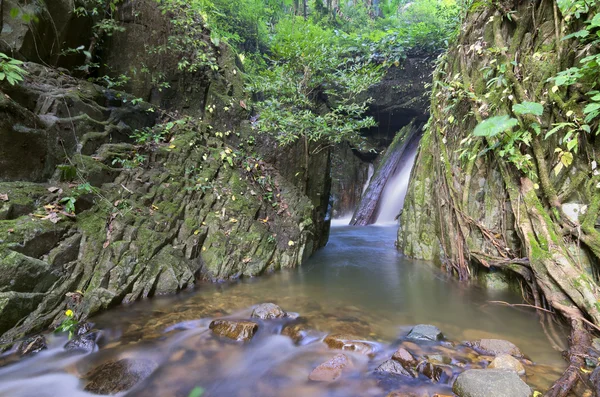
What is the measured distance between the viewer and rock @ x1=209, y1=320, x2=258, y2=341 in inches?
125

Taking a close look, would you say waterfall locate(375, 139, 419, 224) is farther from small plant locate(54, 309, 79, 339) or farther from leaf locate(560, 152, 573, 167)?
small plant locate(54, 309, 79, 339)

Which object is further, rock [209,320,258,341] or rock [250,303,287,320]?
rock [250,303,287,320]

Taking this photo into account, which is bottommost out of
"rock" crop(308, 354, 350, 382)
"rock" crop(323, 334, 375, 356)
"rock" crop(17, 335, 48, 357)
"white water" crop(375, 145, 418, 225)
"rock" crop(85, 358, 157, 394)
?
"rock" crop(308, 354, 350, 382)

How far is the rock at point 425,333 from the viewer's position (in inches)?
123

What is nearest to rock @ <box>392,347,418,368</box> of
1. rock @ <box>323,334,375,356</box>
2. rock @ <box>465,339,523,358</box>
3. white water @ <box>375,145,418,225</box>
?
rock @ <box>323,334,375,356</box>

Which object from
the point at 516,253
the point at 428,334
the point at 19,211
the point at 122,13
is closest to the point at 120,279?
the point at 19,211

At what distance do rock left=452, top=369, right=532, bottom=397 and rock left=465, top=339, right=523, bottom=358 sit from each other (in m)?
0.61

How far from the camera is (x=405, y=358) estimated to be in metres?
2.64

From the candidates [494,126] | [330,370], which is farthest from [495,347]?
[494,126]

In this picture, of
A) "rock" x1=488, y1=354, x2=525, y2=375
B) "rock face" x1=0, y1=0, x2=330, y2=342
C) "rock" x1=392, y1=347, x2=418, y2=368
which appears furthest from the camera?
"rock face" x1=0, y1=0, x2=330, y2=342

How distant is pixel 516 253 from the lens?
14.0ft

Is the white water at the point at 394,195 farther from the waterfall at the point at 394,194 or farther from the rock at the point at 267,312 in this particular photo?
the rock at the point at 267,312

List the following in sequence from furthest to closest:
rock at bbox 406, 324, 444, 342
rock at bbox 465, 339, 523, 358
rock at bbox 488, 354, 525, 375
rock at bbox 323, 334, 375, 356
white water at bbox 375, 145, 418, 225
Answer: white water at bbox 375, 145, 418, 225 < rock at bbox 406, 324, 444, 342 < rock at bbox 323, 334, 375, 356 < rock at bbox 465, 339, 523, 358 < rock at bbox 488, 354, 525, 375

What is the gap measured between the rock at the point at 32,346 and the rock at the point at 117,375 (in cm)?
65
